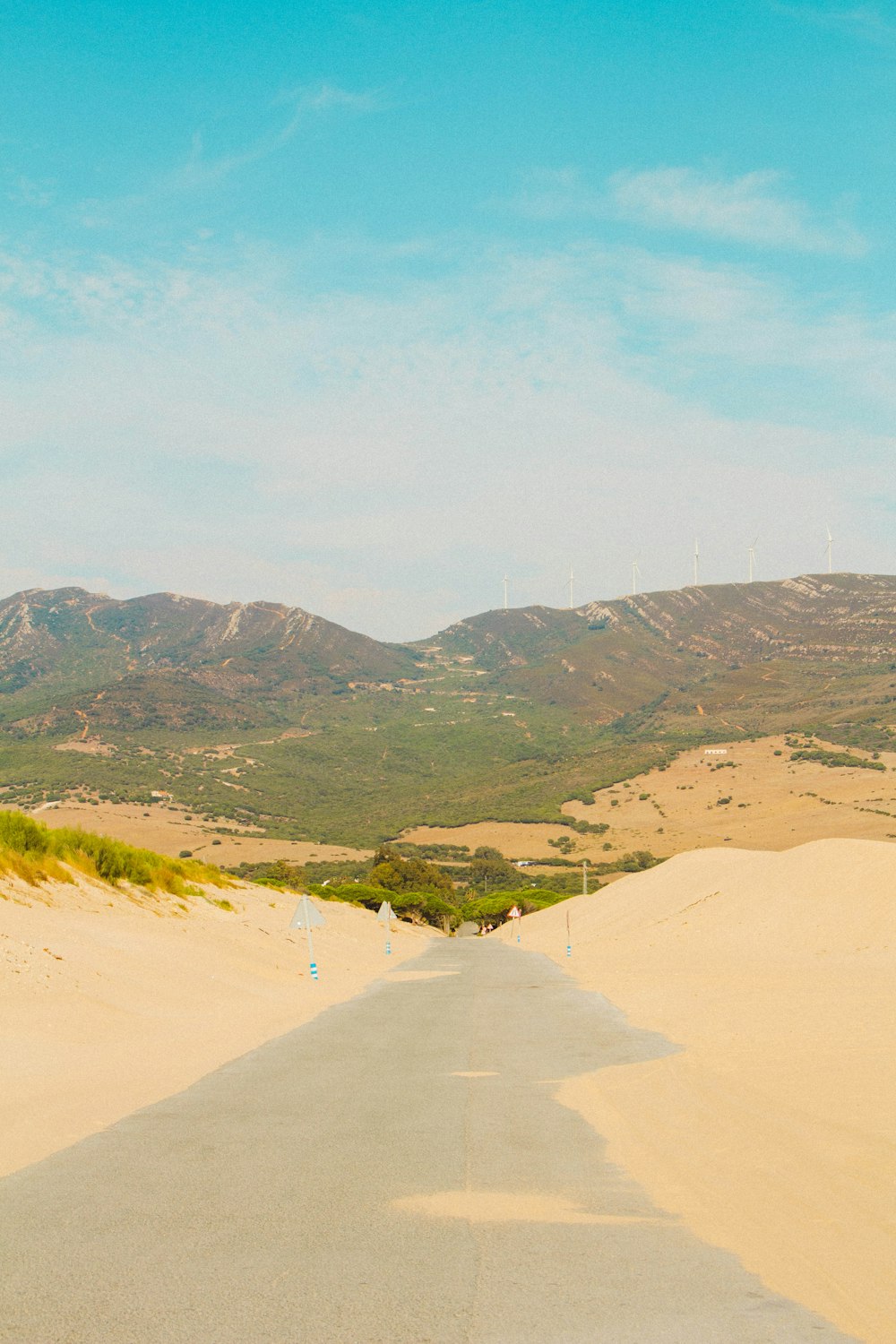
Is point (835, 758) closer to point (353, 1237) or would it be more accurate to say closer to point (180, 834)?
point (180, 834)

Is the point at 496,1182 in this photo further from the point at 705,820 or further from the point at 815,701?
the point at 815,701

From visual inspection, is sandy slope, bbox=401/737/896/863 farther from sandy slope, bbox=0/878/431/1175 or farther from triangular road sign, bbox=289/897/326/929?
sandy slope, bbox=0/878/431/1175

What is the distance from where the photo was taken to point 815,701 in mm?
183750

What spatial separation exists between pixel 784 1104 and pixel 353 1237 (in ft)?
18.8

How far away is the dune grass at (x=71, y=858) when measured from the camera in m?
25.3

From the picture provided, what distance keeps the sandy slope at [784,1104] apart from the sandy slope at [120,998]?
5015 millimetres

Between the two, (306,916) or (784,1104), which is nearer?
(784,1104)

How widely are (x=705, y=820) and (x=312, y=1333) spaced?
12500cm

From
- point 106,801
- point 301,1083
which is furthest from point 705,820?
point 301,1083

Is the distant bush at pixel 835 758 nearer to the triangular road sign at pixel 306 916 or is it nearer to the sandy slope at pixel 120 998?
the sandy slope at pixel 120 998

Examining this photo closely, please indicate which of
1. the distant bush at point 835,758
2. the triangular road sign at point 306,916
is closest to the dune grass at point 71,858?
the triangular road sign at point 306,916

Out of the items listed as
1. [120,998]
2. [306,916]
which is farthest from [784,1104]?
[306,916]

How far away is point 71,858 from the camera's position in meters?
28.8

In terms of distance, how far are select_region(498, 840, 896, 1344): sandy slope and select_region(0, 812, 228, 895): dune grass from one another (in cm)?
1574
